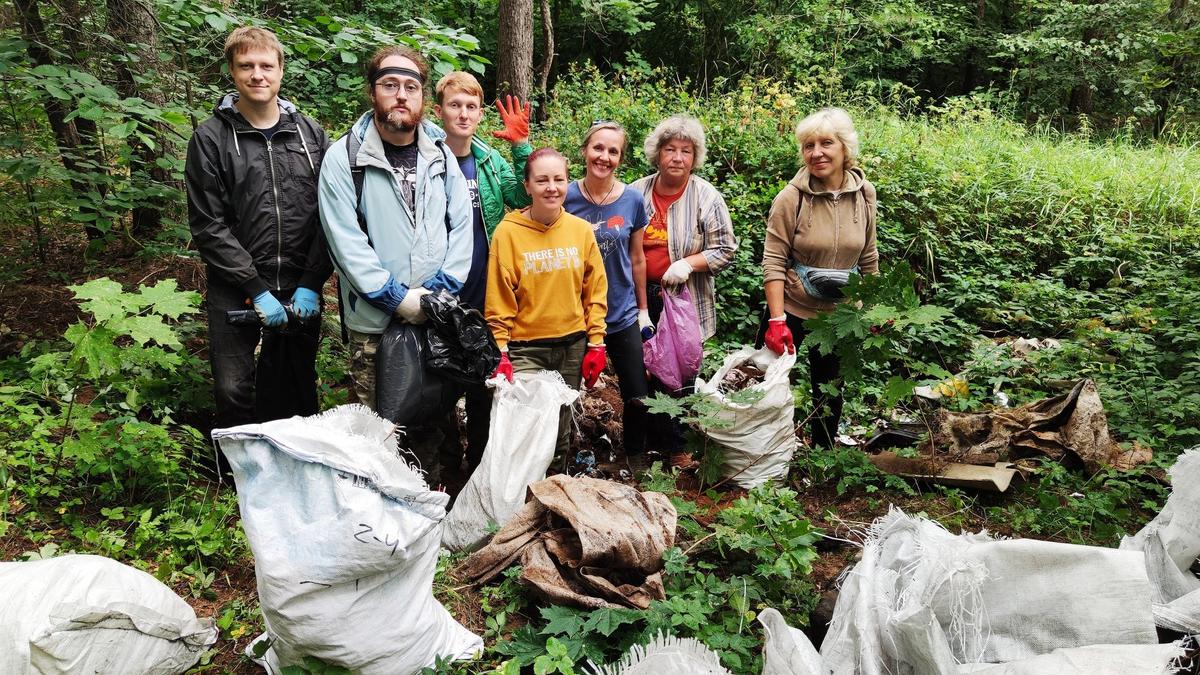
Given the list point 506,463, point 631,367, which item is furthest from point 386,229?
point 631,367

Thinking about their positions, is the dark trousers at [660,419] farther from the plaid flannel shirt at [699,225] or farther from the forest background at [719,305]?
the forest background at [719,305]

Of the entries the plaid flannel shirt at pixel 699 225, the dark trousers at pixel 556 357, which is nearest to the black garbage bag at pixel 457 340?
the dark trousers at pixel 556 357

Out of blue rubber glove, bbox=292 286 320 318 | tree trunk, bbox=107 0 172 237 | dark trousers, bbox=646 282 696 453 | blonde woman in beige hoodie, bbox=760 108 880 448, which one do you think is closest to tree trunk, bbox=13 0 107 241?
tree trunk, bbox=107 0 172 237

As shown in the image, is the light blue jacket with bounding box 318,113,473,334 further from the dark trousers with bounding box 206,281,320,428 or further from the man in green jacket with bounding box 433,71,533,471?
the dark trousers with bounding box 206,281,320,428

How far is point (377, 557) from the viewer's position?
1991mm

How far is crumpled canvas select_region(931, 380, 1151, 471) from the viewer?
11.4 feet

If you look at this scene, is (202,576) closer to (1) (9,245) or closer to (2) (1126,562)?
(2) (1126,562)

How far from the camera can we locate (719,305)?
571 cm

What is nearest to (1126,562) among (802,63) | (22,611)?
(22,611)

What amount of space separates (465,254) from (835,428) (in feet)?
7.44

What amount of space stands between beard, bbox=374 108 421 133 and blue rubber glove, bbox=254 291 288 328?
0.90 metres

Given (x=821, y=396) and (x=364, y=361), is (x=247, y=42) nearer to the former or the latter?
(x=364, y=361)

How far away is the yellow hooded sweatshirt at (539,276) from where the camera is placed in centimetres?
333

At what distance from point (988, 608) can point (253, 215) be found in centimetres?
311
